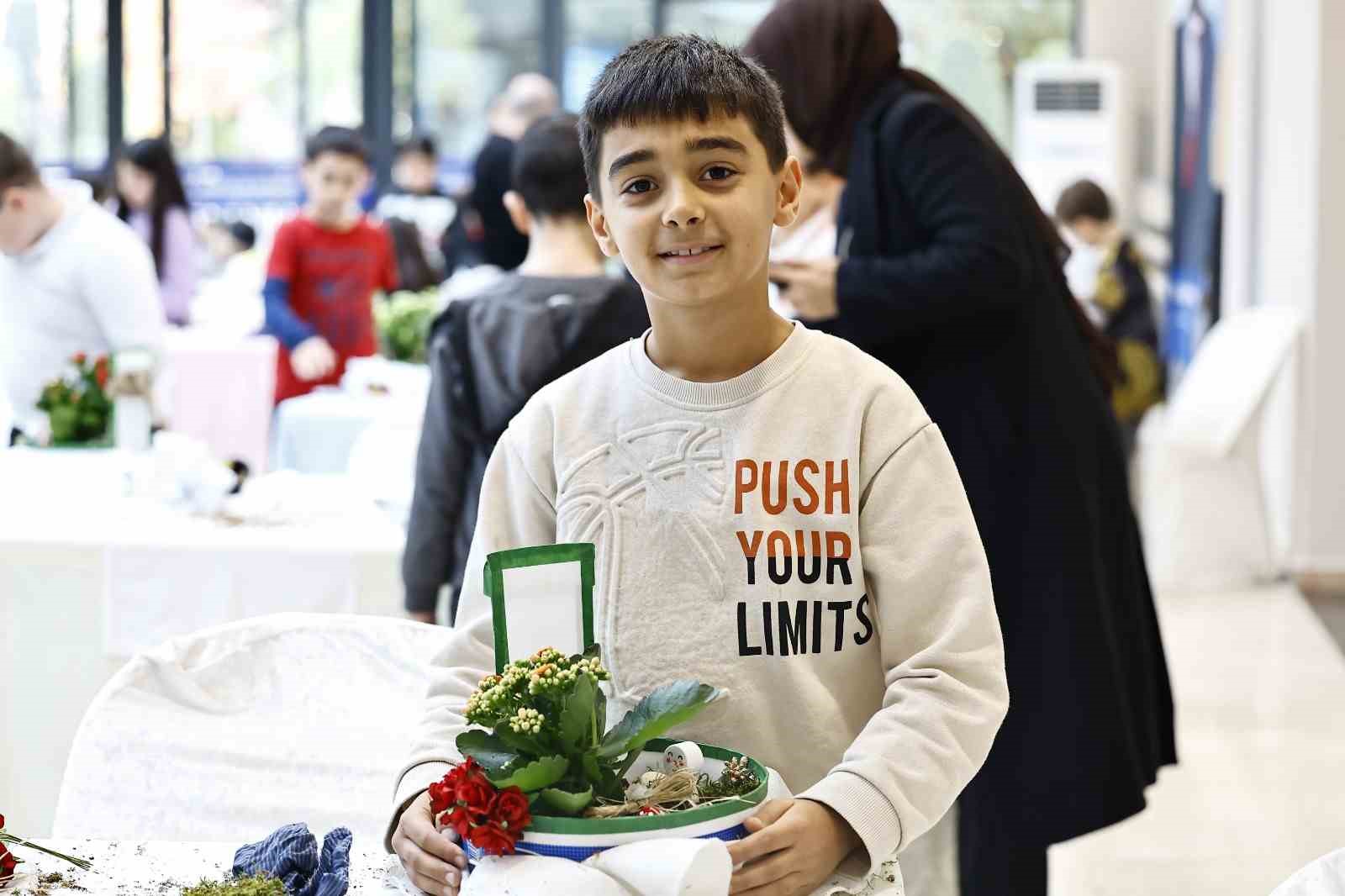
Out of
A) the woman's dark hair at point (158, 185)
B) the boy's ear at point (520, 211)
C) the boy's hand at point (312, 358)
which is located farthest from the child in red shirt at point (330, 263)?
the boy's ear at point (520, 211)

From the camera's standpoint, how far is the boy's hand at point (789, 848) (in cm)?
111

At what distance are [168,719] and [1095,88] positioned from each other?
37.0ft

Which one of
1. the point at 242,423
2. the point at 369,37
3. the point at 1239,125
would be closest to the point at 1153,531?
the point at 1239,125

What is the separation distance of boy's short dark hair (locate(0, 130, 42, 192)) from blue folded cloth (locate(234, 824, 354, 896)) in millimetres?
3351

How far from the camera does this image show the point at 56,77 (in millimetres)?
11859

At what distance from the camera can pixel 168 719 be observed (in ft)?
5.70

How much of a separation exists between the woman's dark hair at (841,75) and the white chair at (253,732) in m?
1.02

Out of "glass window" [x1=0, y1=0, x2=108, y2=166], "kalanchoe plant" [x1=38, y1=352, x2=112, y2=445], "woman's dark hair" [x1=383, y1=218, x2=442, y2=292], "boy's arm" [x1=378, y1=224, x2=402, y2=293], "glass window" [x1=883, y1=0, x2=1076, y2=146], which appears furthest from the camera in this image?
"glass window" [x1=883, y1=0, x2=1076, y2=146]

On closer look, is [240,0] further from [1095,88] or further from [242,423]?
[242,423]

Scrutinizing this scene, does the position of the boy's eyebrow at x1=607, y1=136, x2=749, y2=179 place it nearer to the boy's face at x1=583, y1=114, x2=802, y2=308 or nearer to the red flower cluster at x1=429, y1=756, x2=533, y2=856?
the boy's face at x1=583, y1=114, x2=802, y2=308

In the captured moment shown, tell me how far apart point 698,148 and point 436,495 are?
1.46 m

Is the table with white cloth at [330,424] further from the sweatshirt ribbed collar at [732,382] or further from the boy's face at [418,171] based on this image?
the boy's face at [418,171]

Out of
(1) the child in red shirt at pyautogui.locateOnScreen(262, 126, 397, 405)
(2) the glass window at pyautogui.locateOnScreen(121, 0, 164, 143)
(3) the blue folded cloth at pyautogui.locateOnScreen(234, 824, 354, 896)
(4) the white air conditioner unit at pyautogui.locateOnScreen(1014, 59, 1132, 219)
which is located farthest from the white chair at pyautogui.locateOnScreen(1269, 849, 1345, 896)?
(2) the glass window at pyautogui.locateOnScreen(121, 0, 164, 143)

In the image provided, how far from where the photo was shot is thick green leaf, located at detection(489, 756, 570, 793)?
41.4 inches
